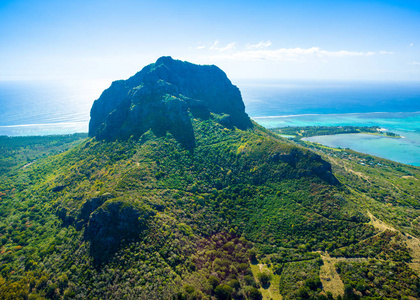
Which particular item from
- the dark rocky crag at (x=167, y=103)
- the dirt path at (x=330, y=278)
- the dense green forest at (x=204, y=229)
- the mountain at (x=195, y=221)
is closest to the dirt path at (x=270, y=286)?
the mountain at (x=195, y=221)

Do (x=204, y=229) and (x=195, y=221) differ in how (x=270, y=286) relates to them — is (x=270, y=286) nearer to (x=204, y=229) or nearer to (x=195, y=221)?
(x=204, y=229)

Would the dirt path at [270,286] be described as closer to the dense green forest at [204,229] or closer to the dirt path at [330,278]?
the dense green forest at [204,229]

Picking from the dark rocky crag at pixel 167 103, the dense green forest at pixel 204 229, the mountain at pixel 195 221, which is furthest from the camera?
the dark rocky crag at pixel 167 103

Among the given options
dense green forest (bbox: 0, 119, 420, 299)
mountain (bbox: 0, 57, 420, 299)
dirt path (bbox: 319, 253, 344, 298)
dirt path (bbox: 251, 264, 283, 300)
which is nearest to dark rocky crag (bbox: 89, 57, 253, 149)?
mountain (bbox: 0, 57, 420, 299)

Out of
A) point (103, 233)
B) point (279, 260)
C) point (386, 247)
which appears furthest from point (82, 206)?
point (386, 247)

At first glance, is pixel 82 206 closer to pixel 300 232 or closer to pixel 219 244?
pixel 219 244

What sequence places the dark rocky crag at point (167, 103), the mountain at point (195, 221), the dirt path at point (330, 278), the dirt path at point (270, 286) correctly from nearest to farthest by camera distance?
Answer: the dirt path at point (330, 278) → the mountain at point (195, 221) → the dirt path at point (270, 286) → the dark rocky crag at point (167, 103)

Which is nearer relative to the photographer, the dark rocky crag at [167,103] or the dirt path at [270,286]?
the dirt path at [270,286]
